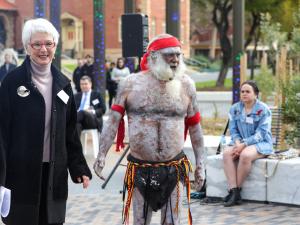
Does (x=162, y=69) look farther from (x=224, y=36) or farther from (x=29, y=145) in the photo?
(x=224, y=36)

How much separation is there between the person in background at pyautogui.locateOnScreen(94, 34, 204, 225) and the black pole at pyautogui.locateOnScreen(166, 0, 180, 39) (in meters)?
7.09

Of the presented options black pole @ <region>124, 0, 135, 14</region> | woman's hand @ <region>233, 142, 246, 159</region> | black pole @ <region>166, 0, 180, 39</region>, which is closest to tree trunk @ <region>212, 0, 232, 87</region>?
black pole @ <region>124, 0, 135, 14</region>

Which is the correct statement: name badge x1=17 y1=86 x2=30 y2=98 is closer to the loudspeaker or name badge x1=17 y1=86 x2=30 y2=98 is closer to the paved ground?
the paved ground

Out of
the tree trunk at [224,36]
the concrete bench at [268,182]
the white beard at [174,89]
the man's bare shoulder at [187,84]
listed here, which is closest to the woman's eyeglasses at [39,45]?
the white beard at [174,89]

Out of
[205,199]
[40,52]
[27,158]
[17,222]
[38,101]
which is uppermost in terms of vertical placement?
[40,52]

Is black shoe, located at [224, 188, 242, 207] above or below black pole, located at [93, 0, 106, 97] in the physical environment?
below

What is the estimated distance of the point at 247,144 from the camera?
867 centimetres

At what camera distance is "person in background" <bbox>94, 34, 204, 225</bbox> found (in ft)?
17.0

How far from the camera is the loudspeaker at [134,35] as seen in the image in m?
10.6

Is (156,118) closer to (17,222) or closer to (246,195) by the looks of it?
(17,222)

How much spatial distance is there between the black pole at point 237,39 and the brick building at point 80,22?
49.5 meters

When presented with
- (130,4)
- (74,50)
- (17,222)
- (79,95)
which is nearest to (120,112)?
(17,222)

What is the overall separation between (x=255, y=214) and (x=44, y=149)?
3837 mm

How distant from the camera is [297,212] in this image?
8.16 m
